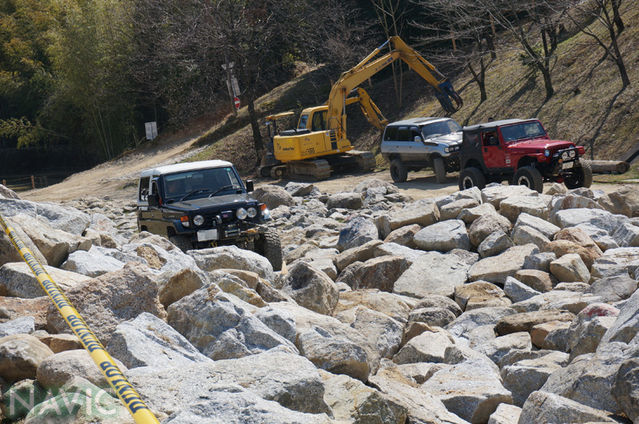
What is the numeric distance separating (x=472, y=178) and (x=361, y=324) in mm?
11330

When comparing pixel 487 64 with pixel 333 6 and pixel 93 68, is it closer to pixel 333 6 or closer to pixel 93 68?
pixel 333 6

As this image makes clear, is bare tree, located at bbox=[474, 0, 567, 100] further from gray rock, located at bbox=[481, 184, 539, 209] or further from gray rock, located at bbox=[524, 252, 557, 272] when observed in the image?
gray rock, located at bbox=[524, 252, 557, 272]

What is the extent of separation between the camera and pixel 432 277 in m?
10.6

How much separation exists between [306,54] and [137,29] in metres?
12.0

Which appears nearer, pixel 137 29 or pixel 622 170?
pixel 622 170

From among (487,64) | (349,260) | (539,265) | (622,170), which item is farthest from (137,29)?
(539,265)

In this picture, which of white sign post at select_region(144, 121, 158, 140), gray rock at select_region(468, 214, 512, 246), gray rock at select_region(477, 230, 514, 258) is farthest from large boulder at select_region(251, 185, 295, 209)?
white sign post at select_region(144, 121, 158, 140)

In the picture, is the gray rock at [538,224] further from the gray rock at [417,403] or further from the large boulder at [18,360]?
the large boulder at [18,360]

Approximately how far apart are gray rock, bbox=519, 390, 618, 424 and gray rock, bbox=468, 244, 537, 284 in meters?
5.71

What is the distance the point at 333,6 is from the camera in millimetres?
36656

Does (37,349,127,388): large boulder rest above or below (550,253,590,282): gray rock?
above

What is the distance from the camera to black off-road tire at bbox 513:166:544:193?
1622 cm

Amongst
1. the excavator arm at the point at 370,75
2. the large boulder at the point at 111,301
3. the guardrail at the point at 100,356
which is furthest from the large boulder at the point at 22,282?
the excavator arm at the point at 370,75

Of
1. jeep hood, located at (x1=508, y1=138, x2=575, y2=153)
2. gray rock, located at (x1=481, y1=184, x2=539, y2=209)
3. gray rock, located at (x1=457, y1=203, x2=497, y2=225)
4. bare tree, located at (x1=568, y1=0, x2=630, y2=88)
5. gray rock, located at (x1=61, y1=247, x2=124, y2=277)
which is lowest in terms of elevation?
gray rock, located at (x1=457, y1=203, x2=497, y2=225)
